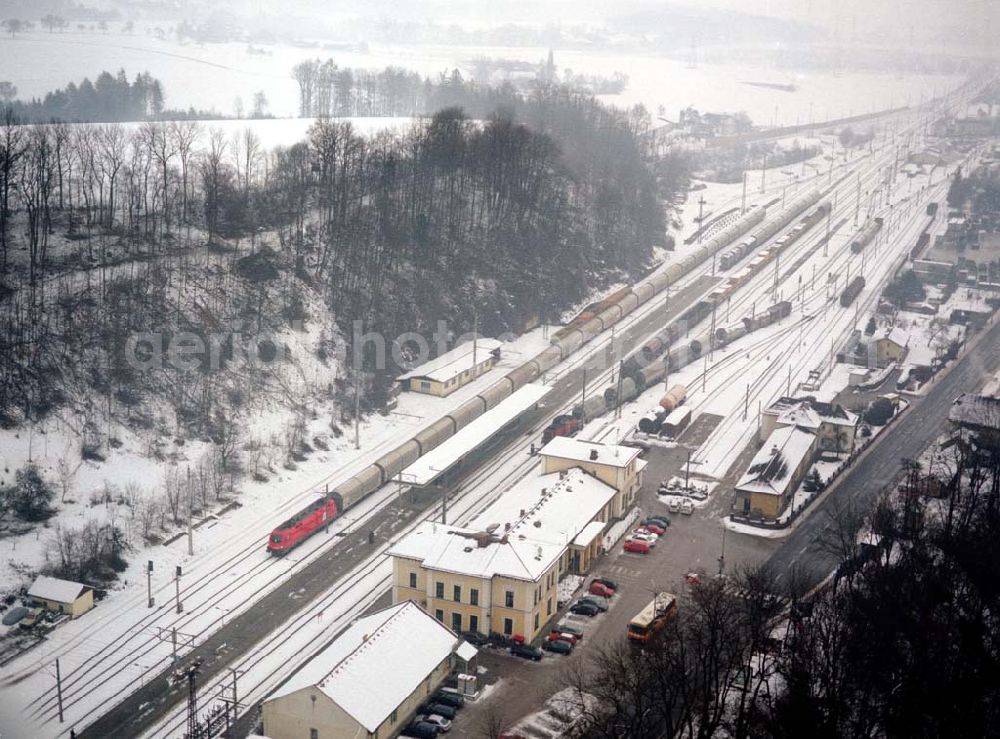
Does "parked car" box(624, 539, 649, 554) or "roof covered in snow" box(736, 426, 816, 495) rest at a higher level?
"roof covered in snow" box(736, 426, 816, 495)

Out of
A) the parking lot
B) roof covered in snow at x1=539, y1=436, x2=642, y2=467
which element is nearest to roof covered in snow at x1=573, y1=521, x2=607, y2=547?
the parking lot

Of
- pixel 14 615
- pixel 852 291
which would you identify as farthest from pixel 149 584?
pixel 852 291

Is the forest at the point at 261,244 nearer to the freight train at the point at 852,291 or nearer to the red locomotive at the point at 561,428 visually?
the red locomotive at the point at 561,428

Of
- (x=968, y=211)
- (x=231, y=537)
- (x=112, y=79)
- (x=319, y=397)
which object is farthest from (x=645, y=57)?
(x=231, y=537)

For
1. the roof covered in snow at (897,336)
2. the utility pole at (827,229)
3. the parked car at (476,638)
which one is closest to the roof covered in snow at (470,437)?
the parked car at (476,638)

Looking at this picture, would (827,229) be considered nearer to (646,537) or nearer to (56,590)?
(646,537)

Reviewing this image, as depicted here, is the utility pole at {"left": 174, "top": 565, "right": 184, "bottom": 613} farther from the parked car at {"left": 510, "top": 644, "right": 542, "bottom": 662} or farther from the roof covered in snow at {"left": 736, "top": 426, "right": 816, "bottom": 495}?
the roof covered in snow at {"left": 736, "top": 426, "right": 816, "bottom": 495}

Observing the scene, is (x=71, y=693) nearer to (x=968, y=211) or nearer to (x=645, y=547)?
(x=645, y=547)

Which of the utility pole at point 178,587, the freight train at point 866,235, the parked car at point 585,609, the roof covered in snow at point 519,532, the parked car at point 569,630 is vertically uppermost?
the freight train at point 866,235
